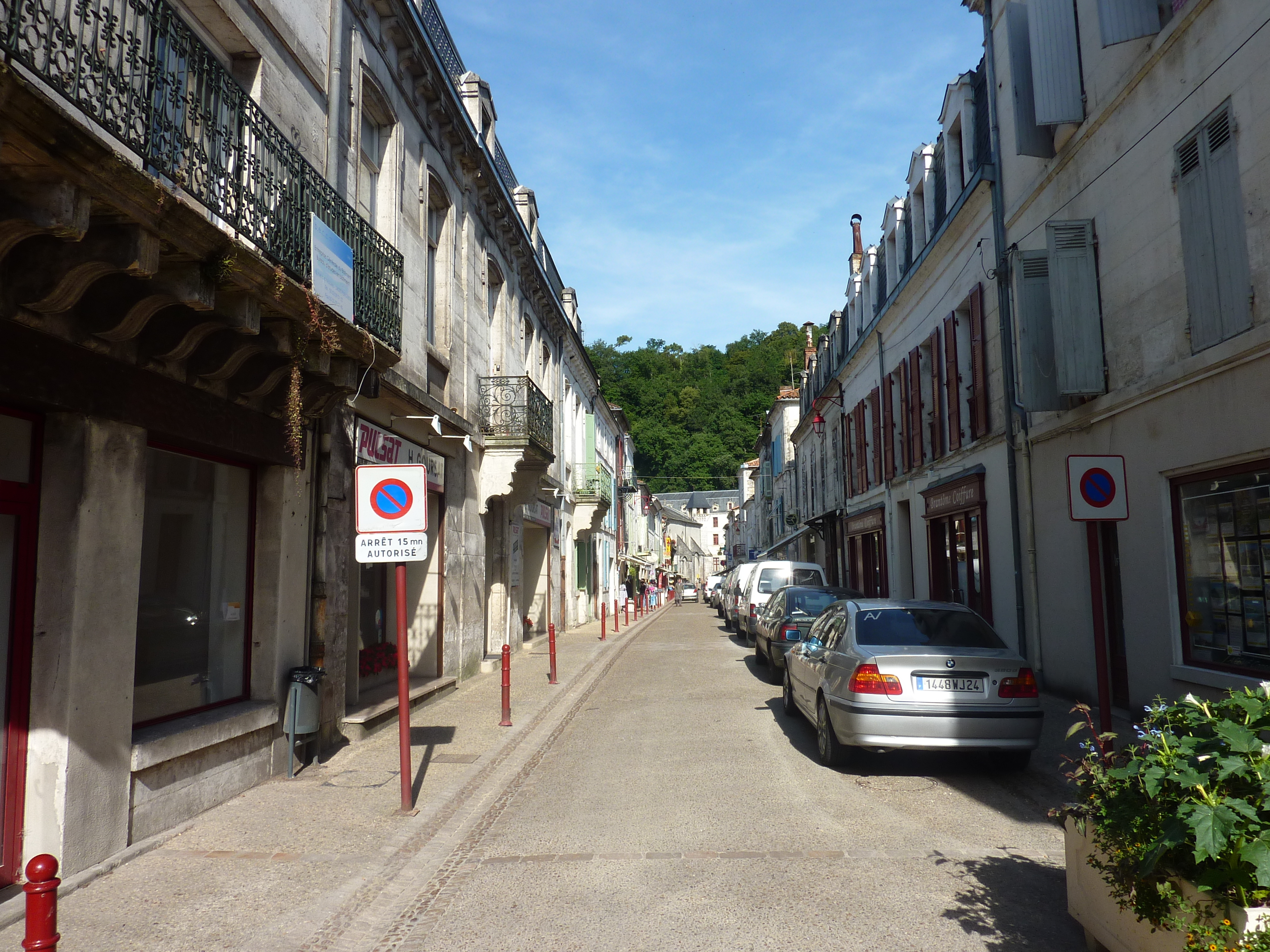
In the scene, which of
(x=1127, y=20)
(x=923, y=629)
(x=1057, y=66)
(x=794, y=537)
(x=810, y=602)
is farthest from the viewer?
(x=794, y=537)

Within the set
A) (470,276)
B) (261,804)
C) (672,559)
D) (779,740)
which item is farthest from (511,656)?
(672,559)

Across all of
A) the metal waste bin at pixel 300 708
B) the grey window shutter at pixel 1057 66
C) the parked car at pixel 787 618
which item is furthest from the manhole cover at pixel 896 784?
the grey window shutter at pixel 1057 66

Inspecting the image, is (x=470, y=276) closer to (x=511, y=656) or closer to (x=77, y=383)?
(x=511, y=656)

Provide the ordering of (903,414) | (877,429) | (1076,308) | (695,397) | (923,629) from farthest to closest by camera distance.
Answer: (695,397) < (877,429) < (903,414) < (1076,308) < (923,629)

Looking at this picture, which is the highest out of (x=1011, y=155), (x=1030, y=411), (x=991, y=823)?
(x=1011, y=155)

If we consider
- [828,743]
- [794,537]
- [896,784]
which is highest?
[794,537]

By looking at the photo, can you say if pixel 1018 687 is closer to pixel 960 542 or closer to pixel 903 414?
pixel 960 542

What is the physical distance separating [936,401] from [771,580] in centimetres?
664

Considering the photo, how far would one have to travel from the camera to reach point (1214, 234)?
28.0 feet

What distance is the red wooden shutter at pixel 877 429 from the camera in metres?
23.2

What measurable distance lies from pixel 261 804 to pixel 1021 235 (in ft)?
40.2

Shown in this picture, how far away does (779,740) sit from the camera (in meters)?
9.31

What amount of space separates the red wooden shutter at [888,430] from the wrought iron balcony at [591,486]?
8979 mm

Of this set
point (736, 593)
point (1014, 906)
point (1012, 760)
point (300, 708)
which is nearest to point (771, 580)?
point (736, 593)
